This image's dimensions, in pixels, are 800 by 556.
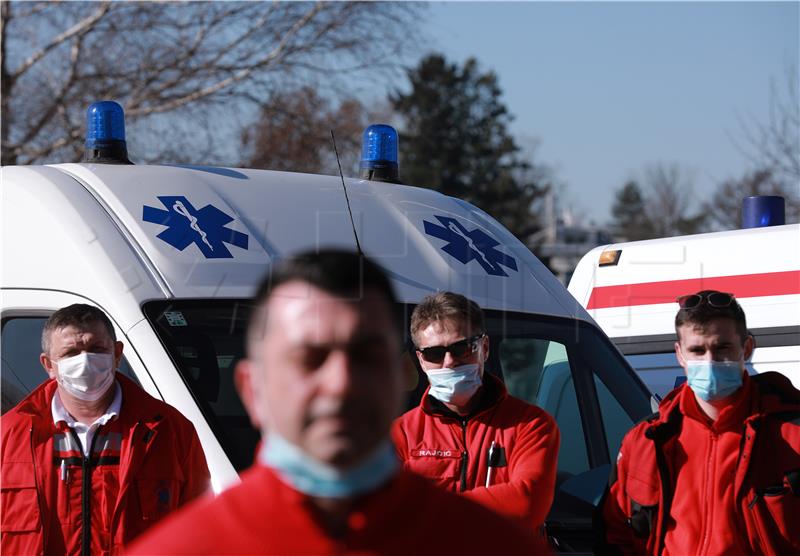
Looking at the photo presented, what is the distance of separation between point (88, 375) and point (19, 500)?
42cm

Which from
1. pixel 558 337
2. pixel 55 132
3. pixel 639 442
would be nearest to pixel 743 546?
pixel 639 442

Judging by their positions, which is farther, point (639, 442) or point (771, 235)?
point (771, 235)

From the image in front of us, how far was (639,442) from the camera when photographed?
327 centimetres

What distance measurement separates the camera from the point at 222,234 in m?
4.41

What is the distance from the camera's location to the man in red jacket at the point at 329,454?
58.5 inches

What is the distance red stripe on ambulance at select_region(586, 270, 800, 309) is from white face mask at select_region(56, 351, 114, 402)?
392 cm

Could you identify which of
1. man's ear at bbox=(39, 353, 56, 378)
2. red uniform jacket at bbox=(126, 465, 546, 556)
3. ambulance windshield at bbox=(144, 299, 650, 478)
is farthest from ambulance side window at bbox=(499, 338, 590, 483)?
red uniform jacket at bbox=(126, 465, 546, 556)

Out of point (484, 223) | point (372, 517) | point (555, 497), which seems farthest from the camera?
point (484, 223)

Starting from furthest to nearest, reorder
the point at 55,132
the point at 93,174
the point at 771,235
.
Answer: the point at 55,132, the point at 771,235, the point at 93,174

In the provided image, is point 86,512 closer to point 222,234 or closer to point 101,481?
point 101,481

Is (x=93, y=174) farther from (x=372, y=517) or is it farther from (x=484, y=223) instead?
(x=372, y=517)

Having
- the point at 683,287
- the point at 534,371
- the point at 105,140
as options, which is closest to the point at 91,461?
the point at 105,140

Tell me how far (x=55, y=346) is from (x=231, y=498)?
219 centimetres

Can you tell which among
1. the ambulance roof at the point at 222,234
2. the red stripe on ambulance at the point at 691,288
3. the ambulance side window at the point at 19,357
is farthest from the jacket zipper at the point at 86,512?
the red stripe on ambulance at the point at 691,288
